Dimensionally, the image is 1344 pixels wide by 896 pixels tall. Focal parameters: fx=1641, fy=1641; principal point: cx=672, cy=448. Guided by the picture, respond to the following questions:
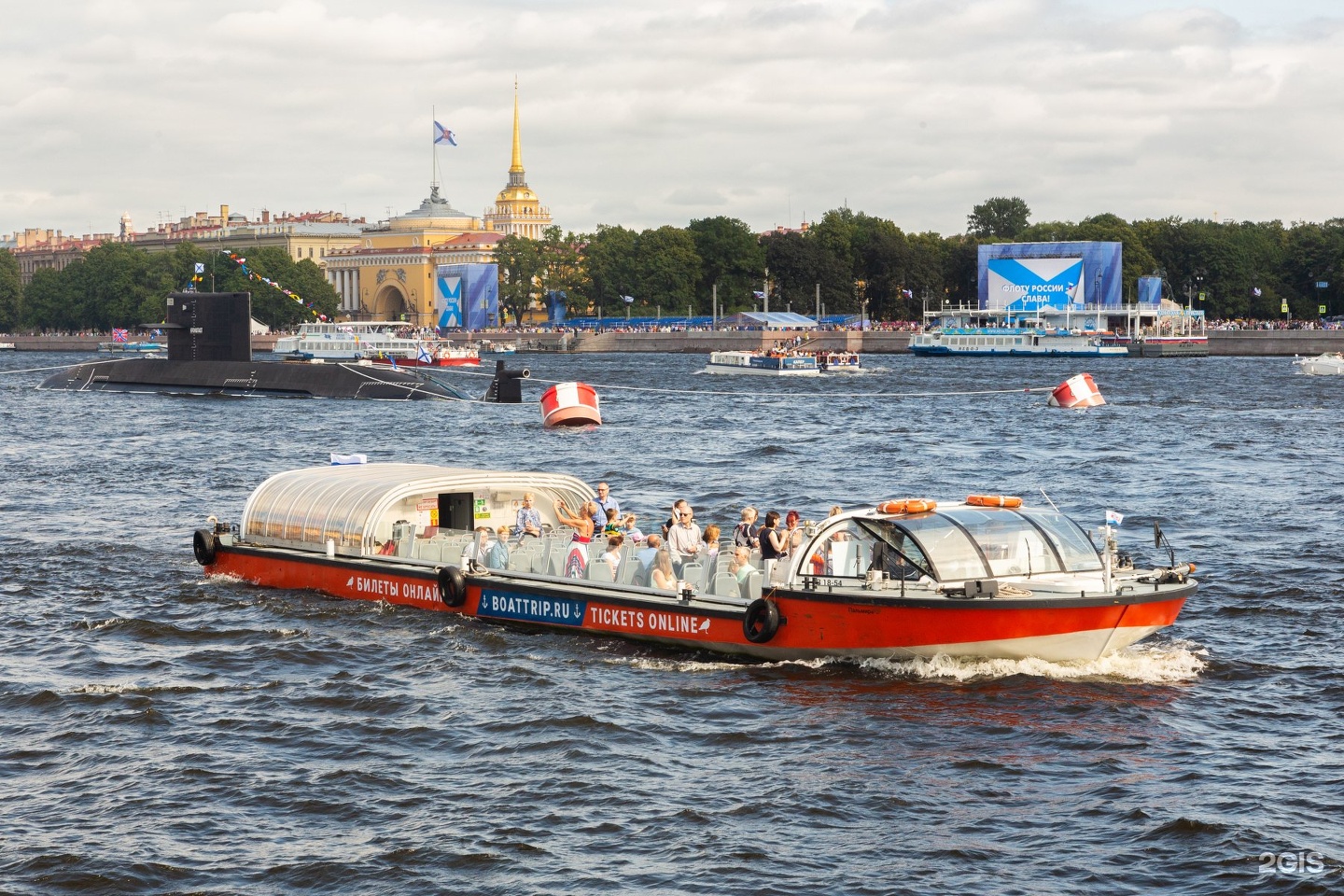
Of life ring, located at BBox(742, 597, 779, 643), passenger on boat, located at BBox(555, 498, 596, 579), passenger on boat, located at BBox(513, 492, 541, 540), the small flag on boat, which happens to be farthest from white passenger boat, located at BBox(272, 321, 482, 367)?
life ring, located at BBox(742, 597, 779, 643)

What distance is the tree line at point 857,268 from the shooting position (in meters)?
164

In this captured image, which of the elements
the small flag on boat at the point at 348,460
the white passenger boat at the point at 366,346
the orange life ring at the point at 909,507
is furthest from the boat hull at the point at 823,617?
the white passenger boat at the point at 366,346

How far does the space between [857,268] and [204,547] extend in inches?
6326

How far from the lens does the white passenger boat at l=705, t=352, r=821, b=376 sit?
10881 cm

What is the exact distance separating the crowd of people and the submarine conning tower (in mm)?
56608

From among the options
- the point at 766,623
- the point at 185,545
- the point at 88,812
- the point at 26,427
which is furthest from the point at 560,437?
the point at 88,812

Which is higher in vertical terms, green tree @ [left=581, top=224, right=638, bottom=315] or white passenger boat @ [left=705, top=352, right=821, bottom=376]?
green tree @ [left=581, top=224, right=638, bottom=315]

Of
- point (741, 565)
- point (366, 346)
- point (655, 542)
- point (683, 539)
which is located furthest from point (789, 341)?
point (741, 565)

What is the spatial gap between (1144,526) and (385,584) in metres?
17.7

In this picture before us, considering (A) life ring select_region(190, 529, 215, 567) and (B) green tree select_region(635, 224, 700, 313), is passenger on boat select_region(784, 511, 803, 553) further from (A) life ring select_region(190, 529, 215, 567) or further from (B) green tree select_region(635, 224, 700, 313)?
(B) green tree select_region(635, 224, 700, 313)

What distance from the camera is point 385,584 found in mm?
24734

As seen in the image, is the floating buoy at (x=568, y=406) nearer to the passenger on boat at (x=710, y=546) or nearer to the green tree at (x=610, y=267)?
the passenger on boat at (x=710, y=546)

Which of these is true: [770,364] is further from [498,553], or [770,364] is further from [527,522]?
[498,553]

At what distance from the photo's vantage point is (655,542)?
71.5ft
